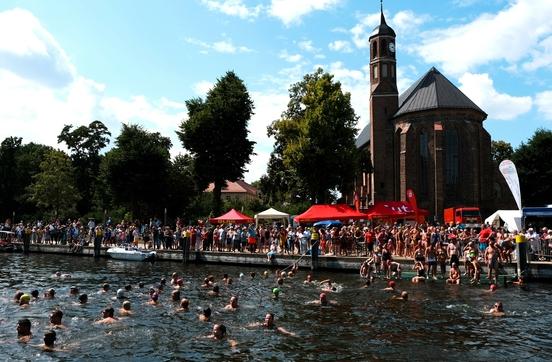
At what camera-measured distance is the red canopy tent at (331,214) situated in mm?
36812

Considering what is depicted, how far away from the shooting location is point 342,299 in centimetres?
2142

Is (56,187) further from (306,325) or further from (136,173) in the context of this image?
(306,325)

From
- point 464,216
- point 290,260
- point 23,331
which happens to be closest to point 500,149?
point 464,216

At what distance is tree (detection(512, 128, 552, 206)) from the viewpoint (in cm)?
6234

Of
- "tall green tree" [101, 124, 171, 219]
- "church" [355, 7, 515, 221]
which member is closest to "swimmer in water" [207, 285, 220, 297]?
"church" [355, 7, 515, 221]

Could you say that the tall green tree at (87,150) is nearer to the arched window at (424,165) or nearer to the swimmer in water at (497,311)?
the arched window at (424,165)

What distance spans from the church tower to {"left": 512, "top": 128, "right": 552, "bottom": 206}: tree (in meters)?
17.1

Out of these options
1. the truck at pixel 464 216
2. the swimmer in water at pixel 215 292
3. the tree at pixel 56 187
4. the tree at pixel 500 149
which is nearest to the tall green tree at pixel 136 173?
the tree at pixel 56 187

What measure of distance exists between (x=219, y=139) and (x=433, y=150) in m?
22.9

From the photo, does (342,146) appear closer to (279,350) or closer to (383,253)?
(383,253)

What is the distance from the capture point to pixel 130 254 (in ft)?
124

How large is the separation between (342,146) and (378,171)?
45.9ft

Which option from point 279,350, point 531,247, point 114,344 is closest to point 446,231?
point 531,247

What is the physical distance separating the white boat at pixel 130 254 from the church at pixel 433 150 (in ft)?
90.6
